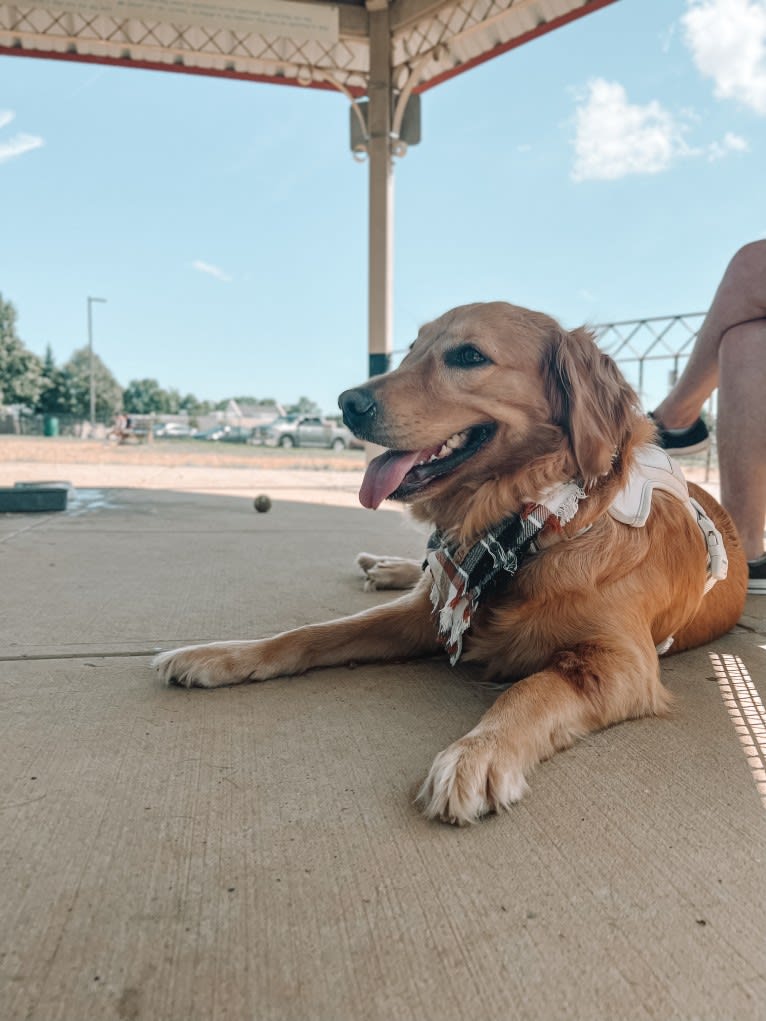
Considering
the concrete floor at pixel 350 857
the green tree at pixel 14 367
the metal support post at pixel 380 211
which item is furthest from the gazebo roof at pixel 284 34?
the green tree at pixel 14 367

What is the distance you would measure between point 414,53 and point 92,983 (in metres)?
9.40

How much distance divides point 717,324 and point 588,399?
4.50 feet

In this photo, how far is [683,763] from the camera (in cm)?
143

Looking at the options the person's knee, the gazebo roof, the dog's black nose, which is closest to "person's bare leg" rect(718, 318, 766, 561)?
the person's knee

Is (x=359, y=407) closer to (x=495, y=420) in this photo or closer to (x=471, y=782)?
(x=495, y=420)

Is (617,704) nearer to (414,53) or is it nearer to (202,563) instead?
(202,563)

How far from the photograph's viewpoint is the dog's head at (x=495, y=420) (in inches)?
75.1

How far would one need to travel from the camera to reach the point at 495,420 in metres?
1.96

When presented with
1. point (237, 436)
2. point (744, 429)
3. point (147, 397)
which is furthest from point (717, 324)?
point (147, 397)

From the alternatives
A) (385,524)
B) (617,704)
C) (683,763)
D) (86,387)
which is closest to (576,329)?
(617,704)

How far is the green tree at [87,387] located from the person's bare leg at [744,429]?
6349 centimetres

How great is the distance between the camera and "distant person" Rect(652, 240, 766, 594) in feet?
9.23

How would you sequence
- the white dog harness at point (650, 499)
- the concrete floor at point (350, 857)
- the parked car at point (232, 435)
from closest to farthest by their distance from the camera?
the concrete floor at point (350, 857) → the white dog harness at point (650, 499) → the parked car at point (232, 435)

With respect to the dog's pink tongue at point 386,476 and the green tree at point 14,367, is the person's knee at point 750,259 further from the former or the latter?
the green tree at point 14,367
